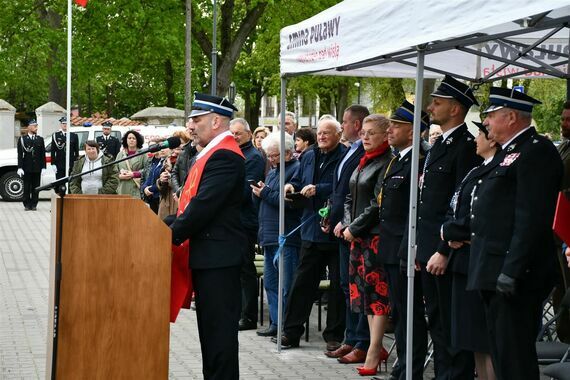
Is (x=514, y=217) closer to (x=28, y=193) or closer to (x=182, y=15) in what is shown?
(x=28, y=193)

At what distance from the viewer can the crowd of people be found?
5.88 metres

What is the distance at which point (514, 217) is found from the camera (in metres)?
5.88

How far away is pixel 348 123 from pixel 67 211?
3630mm

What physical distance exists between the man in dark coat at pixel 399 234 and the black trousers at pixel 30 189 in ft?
62.0

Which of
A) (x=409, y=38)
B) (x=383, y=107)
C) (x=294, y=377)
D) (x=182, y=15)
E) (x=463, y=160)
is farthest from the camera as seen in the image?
(x=383, y=107)

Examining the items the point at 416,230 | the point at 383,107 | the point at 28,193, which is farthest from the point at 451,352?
the point at 383,107

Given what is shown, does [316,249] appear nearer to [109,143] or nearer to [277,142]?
[277,142]

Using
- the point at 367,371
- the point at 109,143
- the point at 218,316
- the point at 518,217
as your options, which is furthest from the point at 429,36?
the point at 109,143

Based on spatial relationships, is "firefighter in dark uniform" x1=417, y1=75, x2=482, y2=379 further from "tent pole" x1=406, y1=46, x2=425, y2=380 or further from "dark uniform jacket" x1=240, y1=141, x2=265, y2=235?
"dark uniform jacket" x1=240, y1=141, x2=265, y2=235

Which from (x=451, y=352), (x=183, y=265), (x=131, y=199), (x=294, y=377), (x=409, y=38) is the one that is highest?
(x=409, y=38)

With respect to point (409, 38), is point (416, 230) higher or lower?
lower

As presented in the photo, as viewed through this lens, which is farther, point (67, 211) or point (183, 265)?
point (183, 265)

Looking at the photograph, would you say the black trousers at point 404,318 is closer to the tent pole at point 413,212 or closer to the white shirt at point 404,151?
the tent pole at point 413,212

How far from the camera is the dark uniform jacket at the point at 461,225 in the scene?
639 centimetres
